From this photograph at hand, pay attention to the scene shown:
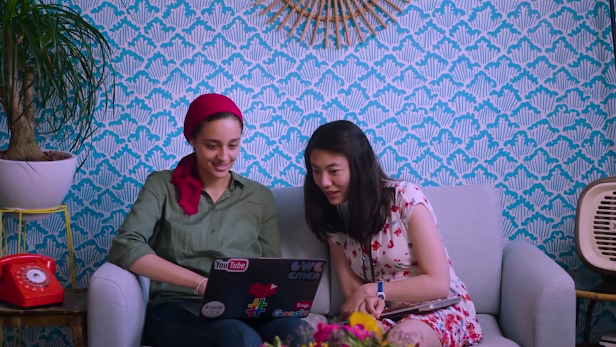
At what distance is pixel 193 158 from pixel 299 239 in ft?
1.57

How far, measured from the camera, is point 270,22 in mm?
2686

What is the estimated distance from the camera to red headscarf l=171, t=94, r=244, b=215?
7.12 ft

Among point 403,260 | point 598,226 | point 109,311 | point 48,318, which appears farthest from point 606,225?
point 48,318

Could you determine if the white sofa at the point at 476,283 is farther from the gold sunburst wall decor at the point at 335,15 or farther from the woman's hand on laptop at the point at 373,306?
the gold sunburst wall decor at the point at 335,15

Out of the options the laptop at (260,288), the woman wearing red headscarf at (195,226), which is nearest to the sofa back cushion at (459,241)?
the woman wearing red headscarf at (195,226)

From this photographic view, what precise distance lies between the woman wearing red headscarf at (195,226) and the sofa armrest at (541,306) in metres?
0.70

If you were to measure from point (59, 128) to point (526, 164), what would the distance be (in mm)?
1826

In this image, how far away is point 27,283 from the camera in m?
2.11

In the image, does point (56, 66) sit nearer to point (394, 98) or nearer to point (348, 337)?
point (394, 98)

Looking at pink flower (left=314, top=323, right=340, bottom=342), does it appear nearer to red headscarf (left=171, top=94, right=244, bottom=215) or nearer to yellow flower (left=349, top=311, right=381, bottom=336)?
yellow flower (left=349, top=311, right=381, bottom=336)

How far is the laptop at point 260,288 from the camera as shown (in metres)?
1.83

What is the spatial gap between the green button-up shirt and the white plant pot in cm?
37

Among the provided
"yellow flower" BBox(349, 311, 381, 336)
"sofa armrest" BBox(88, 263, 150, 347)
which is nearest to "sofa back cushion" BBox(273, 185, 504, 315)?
"sofa armrest" BBox(88, 263, 150, 347)

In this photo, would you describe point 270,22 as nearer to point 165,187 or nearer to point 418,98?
point 418,98
